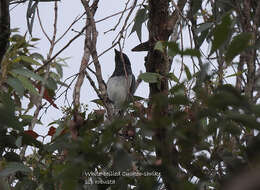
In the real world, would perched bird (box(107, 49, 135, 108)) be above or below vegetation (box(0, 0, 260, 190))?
above

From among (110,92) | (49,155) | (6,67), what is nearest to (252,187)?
(6,67)

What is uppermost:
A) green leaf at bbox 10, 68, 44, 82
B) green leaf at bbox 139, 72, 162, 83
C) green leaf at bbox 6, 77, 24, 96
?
green leaf at bbox 139, 72, 162, 83

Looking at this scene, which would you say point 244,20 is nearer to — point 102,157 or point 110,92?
point 102,157

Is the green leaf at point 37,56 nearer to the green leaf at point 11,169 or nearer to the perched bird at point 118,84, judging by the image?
the green leaf at point 11,169

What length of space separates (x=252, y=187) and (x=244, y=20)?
114 cm

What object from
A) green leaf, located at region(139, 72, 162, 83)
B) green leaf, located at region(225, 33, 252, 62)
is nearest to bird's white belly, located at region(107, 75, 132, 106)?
green leaf, located at region(139, 72, 162, 83)

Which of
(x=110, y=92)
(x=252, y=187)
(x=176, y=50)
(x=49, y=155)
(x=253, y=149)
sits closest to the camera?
(x=252, y=187)

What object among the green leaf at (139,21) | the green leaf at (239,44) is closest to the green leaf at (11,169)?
the green leaf at (239,44)

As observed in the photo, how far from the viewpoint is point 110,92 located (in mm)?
3908

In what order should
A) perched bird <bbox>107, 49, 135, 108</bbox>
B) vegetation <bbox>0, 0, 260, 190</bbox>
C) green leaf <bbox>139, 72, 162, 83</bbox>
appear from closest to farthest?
vegetation <bbox>0, 0, 260, 190</bbox> < green leaf <bbox>139, 72, 162, 83</bbox> < perched bird <bbox>107, 49, 135, 108</bbox>

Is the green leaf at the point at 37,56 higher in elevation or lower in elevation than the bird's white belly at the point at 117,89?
lower

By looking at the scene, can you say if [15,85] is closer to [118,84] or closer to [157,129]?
[157,129]

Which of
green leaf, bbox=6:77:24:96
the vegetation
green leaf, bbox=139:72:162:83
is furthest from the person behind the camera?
green leaf, bbox=139:72:162:83

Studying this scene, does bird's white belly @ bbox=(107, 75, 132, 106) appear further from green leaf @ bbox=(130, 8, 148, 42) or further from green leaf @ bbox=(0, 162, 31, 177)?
green leaf @ bbox=(0, 162, 31, 177)
